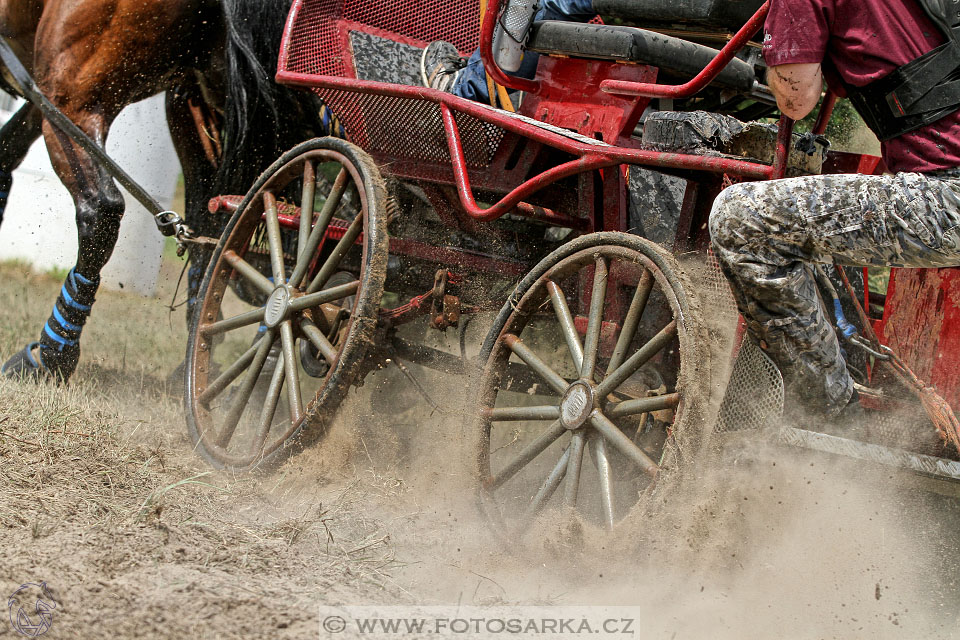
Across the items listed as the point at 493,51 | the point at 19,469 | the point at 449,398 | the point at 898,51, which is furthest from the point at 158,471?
the point at 898,51

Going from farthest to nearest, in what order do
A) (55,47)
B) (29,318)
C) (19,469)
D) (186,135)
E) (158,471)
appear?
(29,318) → (186,135) → (55,47) → (158,471) → (19,469)

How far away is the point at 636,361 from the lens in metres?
2.45

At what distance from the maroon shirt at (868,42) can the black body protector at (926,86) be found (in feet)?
0.07

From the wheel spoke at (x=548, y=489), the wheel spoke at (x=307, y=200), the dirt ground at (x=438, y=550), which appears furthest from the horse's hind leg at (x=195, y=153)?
the wheel spoke at (x=548, y=489)

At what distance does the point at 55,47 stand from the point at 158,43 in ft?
1.56

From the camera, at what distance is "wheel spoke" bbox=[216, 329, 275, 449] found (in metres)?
3.30

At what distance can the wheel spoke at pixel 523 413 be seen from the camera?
262 cm

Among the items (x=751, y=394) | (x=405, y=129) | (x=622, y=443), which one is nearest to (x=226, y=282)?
(x=405, y=129)

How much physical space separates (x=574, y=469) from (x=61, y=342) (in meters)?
2.87

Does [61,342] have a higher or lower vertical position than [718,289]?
lower

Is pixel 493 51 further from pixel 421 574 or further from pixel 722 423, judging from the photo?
pixel 421 574

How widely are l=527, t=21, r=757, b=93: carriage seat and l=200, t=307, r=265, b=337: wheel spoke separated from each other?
144cm

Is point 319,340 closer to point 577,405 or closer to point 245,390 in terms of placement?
point 245,390

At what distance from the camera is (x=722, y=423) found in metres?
2.34
